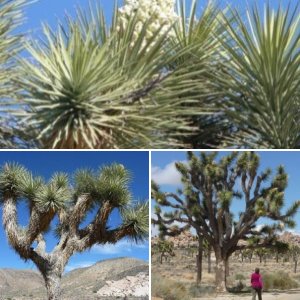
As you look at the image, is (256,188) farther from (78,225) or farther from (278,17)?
(78,225)

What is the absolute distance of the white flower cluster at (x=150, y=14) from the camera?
5.32 m

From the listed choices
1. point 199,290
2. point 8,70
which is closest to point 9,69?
point 8,70

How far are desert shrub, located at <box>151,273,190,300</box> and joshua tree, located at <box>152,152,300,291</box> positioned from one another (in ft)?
1.16

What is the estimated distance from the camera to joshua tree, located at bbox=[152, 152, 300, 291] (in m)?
4.85

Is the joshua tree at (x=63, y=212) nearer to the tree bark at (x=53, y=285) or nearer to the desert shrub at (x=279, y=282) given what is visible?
the tree bark at (x=53, y=285)

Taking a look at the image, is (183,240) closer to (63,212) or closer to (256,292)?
(256,292)

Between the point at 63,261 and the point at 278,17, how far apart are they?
4.20 metres

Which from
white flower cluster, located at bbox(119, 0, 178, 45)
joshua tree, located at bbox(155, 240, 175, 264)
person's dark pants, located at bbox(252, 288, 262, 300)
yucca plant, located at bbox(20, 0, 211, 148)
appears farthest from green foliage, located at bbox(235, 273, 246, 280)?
white flower cluster, located at bbox(119, 0, 178, 45)

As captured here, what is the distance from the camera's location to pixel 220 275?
4.96m

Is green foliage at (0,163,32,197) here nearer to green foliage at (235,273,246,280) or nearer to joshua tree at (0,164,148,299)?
joshua tree at (0,164,148,299)

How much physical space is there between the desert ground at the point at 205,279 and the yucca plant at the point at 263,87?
0.93 metres

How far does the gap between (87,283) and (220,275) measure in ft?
10.0

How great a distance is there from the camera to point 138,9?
529 centimetres

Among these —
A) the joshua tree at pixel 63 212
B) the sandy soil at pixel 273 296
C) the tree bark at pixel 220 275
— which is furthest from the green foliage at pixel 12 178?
the sandy soil at pixel 273 296
